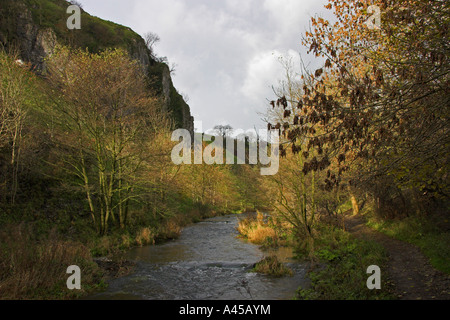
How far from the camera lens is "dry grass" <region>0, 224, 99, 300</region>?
301 inches

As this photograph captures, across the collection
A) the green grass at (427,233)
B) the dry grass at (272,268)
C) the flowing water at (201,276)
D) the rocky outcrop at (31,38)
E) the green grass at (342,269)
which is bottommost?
the flowing water at (201,276)

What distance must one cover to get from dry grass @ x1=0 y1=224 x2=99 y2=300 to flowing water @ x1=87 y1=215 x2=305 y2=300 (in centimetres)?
111

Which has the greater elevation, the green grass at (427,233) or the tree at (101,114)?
the tree at (101,114)

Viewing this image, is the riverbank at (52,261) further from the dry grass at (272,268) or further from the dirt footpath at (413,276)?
the dirt footpath at (413,276)

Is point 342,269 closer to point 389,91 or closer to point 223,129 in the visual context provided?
point 389,91

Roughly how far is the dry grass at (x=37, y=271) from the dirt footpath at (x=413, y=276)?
30.3ft

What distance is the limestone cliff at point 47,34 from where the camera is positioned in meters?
36.1

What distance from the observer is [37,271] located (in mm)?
8383

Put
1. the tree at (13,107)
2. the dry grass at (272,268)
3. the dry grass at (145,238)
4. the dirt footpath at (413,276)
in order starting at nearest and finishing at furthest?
the dirt footpath at (413,276), the dry grass at (272,268), the tree at (13,107), the dry grass at (145,238)

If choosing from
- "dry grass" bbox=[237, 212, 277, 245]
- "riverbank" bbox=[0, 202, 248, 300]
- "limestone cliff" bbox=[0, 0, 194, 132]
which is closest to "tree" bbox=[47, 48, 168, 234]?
"riverbank" bbox=[0, 202, 248, 300]

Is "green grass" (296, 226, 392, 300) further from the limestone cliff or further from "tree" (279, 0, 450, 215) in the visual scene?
the limestone cliff

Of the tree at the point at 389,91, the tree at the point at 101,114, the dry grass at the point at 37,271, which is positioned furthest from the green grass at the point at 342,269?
the tree at the point at 101,114

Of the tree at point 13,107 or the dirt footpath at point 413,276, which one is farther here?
the tree at point 13,107

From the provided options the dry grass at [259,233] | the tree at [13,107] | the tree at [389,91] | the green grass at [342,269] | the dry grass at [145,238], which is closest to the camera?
the tree at [389,91]
